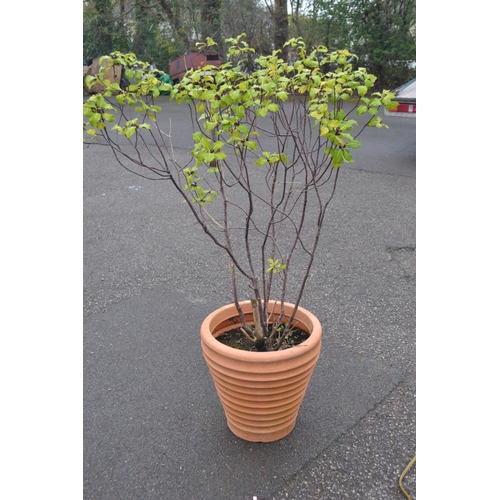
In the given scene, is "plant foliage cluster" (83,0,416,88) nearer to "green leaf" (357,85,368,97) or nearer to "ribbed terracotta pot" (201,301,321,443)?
"green leaf" (357,85,368,97)

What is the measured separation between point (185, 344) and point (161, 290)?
730 millimetres

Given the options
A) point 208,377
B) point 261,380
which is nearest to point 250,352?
point 261,380

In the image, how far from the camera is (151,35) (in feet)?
49.7

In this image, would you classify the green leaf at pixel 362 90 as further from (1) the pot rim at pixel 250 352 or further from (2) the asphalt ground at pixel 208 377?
(2) the asphalt ground at pixel 208 377

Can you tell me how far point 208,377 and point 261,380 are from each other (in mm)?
749

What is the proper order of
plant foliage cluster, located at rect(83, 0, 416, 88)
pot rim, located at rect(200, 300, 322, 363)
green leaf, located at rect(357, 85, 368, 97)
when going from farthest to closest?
plant foliage cluster, located at rect(83, 0, 416, 88) → pot rim, located at rect(200, 300, 322, 363) → green leaf, located at rect(357, 85, 368, 97)

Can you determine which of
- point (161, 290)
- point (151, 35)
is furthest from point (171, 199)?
point (151, 35)

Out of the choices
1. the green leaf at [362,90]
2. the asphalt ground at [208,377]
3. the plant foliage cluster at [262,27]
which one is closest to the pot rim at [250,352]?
the asphalt ground at [208,377]

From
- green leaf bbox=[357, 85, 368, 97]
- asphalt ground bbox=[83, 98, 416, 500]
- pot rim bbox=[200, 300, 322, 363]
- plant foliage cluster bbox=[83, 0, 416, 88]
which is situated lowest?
asphalt ground bbox=[83, 98, 416, 500]

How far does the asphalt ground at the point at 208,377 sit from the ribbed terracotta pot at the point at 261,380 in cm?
10

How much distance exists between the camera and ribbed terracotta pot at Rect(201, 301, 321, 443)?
186cm

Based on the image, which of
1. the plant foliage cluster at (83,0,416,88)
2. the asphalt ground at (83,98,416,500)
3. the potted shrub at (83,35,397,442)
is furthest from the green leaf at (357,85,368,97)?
the plant foliage cluster at (83,0,416,88)

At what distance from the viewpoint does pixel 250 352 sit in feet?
6.15

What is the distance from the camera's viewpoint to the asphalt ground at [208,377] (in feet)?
6.32
